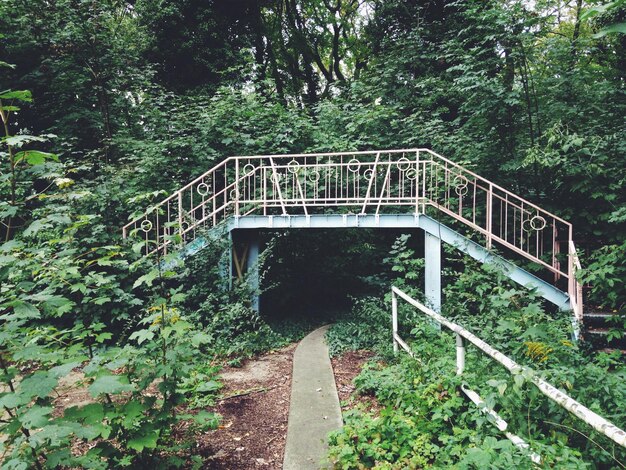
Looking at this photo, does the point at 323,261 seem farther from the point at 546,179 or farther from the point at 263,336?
the point at 546,179

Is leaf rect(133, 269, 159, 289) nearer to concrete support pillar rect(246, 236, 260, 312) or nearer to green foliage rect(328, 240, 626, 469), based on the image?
green foliage rect(328, 240, 626, 469)

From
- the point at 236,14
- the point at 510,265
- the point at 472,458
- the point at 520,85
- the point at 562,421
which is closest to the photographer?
the point at 472,458

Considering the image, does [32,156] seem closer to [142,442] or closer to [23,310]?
[23,310]

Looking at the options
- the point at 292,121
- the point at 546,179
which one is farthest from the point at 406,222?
the point at 292,121

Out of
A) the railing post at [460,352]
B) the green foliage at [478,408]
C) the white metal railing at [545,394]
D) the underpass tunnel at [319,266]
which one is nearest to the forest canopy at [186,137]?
the underpass tunnel at [319,266]

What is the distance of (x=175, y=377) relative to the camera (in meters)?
2.85

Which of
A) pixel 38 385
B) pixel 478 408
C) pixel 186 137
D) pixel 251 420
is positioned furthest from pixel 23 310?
pixel 186 137

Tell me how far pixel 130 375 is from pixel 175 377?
0.99 ft

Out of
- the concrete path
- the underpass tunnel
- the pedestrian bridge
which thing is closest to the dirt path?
the concrete path

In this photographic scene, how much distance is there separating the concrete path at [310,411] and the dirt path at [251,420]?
111mm

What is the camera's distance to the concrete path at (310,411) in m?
3.40

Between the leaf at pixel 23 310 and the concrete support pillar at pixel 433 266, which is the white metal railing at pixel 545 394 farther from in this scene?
the concrete support pillar at pixel 433 266

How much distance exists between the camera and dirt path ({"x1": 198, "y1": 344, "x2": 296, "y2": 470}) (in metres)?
A: 3.46

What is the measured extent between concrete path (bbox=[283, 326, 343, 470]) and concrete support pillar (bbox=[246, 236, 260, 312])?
1.65 metres
